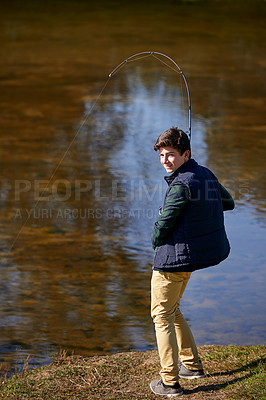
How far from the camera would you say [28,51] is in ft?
43.2

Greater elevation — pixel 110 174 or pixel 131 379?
pixel 110 174

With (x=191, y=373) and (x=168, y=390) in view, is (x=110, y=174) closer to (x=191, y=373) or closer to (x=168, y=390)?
(x=191, y=373)

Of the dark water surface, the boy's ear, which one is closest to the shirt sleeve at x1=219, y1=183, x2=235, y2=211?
the boy's ear

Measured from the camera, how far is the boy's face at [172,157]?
305 cm

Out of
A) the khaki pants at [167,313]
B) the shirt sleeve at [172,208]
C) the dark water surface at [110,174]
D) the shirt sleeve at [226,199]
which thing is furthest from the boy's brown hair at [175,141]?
the dark water surface at [110,174]

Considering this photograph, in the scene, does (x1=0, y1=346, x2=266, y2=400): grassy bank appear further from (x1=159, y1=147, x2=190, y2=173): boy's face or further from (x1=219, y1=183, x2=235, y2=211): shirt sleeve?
(x1=159, y1=147, x2=190, y2=173): boy's face

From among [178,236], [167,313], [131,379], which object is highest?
[178,236]

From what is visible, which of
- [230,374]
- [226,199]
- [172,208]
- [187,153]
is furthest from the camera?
[230,374]

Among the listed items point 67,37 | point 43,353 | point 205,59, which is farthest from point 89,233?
point 67,37

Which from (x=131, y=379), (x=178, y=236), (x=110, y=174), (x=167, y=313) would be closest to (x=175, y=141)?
(x=178, y=236)

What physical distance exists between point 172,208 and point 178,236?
5.8 inches

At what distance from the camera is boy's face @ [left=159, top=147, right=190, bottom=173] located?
3.05m

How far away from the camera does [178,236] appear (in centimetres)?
302

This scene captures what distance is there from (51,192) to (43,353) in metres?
3.13
